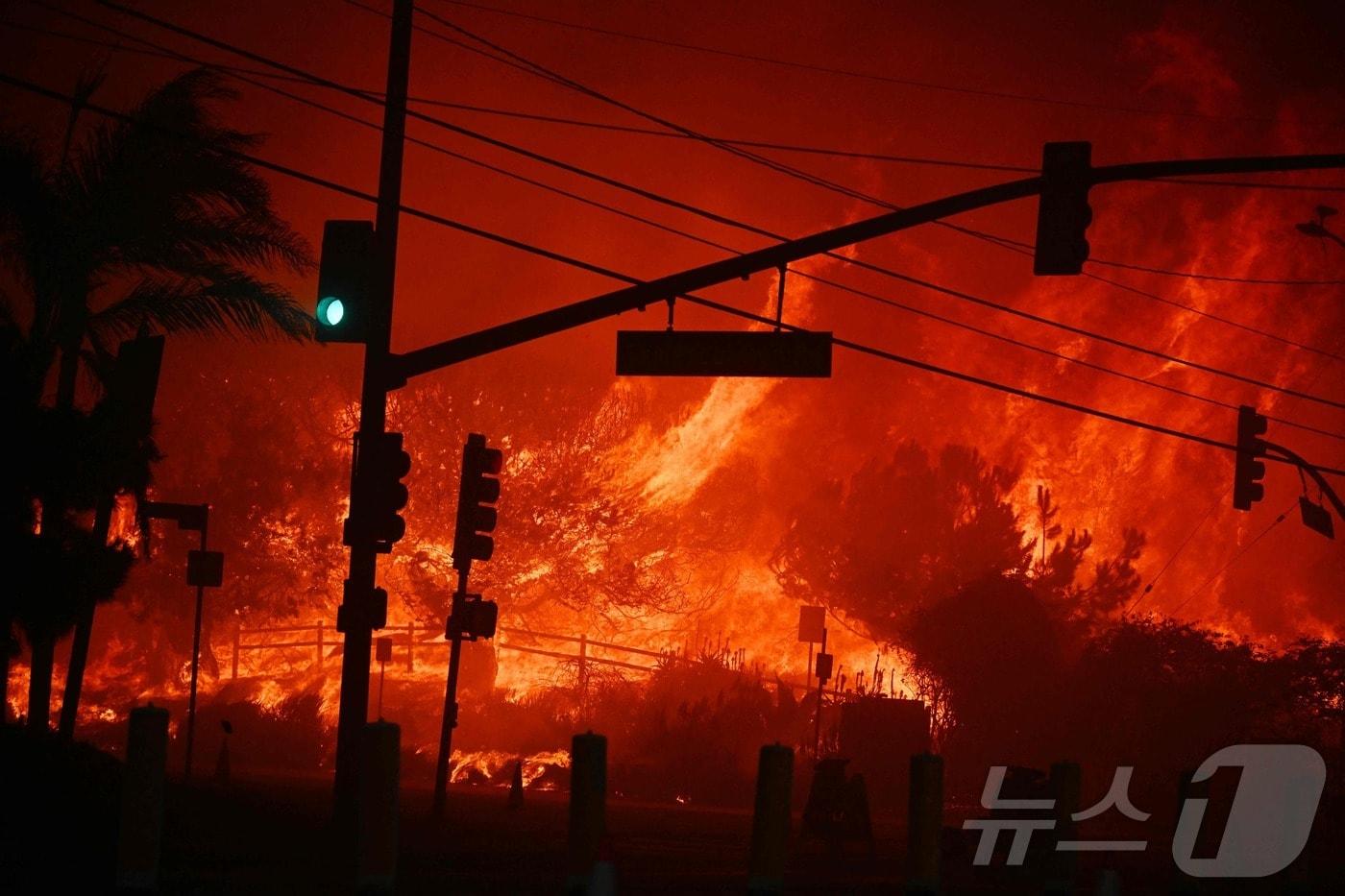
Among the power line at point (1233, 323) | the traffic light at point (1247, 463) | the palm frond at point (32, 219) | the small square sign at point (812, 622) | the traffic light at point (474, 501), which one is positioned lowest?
the small square sign at point (812, 622)

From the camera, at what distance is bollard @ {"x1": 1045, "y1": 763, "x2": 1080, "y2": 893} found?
39.8 feet

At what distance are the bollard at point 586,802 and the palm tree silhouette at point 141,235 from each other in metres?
11.2

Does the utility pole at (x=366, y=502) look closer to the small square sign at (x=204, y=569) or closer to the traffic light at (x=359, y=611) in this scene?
the traffic light at (x=359, y=611)

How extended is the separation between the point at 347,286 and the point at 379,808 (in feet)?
23.1

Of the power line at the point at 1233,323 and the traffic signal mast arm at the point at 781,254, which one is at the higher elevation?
the power line at the point at 1233,323

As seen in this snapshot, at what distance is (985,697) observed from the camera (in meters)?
37.3

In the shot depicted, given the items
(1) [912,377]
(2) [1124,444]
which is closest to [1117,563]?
(2) [1124,444]

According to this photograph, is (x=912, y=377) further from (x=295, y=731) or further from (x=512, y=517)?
(x=295, y=731)

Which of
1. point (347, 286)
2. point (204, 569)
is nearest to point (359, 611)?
point (347, 286)

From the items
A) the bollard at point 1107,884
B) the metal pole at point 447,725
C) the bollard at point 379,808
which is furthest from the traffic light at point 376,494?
the bollard at point 1107,884

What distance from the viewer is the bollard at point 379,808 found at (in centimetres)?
966

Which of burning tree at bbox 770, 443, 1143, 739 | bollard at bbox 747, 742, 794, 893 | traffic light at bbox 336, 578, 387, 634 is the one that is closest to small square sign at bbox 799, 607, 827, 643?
burning tree at bbox 770, 443, 1143, 739

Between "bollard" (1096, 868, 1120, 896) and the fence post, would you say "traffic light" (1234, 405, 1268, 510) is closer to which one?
"bollard" (1096, 868, 1120, 896)

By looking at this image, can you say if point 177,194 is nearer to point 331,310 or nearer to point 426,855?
point 331,310
